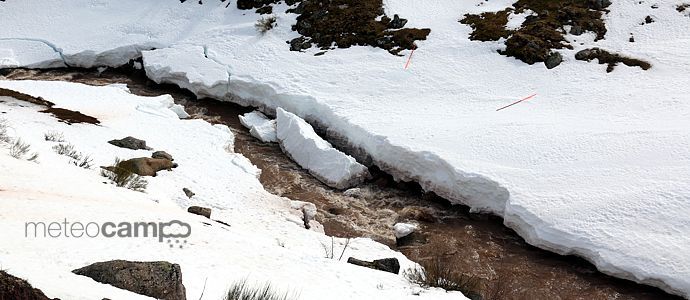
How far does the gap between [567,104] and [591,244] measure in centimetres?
450

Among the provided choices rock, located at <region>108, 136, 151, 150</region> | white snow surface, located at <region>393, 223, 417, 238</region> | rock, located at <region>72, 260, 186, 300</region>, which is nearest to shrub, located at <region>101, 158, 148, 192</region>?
rock, located at <region>108, 136, 151, 150</region>

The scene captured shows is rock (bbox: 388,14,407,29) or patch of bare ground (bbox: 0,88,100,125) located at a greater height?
rock (bbox: 388,14,407,29)

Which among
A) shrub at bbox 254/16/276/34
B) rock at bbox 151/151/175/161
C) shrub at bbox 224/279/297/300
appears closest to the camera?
shrub at bbox 224/279/297/300

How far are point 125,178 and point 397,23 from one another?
10076 mm

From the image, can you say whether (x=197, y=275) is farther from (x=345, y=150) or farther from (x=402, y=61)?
(x=402, y=61)

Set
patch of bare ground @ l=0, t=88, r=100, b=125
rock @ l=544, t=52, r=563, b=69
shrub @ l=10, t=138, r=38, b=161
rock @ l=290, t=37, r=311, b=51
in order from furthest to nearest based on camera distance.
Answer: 1. rock @ l=290, t=37, r=311, b=51
2. rock @ l=544, t=52, r=563, b=69
3. patch of bare ground @ l=0, t=88, r=100, b=125
4. shrub @ l=10, t=138, r=38, b=161

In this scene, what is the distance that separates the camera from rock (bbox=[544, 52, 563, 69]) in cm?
1416

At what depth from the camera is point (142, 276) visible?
4.62 m

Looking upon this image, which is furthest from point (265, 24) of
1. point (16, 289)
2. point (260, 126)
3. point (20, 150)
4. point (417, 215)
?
point (16, 289)

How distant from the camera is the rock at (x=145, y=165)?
9775mm

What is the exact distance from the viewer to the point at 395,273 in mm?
7406

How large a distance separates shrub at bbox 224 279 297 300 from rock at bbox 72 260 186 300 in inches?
17.4

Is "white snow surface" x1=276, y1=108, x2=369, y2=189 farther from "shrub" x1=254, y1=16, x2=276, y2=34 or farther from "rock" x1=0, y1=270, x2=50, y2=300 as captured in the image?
"rock" x1=0, y1=270, x2=50, y2=300

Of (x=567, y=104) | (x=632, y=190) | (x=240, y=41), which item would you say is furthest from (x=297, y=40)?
(x=632, y=190)
